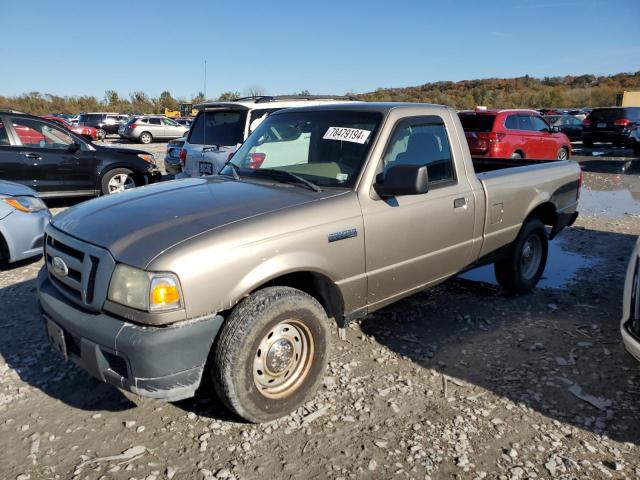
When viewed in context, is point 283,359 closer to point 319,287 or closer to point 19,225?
point 319,287

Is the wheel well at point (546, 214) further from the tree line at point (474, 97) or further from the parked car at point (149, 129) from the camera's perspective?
the tree line at point (474, 97)

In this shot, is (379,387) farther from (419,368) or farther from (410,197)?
(410,197)

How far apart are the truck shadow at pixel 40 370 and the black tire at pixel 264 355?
909 mm

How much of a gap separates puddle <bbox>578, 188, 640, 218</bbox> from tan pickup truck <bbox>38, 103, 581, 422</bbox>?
5637 millimetres

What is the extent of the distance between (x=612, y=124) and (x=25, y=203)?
856 inches

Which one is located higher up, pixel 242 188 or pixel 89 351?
pixel 242 188

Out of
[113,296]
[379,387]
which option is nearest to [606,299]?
[379,387]

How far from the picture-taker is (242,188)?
3.42 metres

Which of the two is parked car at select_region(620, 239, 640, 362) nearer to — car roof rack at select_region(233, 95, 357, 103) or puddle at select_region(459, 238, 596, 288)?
puddle at select_region(459, 238, 596, 288)

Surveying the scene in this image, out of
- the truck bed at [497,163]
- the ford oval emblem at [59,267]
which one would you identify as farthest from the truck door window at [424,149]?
the ford oval emblem at [59,267]

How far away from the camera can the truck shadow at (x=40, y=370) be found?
3.23m

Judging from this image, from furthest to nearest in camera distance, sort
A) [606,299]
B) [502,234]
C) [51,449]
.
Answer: [606,299] < [502,234] < [51,449]

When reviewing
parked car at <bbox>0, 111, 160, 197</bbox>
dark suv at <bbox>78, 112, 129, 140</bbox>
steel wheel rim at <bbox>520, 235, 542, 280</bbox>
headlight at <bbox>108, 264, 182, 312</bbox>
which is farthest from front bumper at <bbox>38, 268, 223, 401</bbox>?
dark suv at <bbox>78, 112, 129, 140</bbox>

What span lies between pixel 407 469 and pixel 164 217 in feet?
6.33
